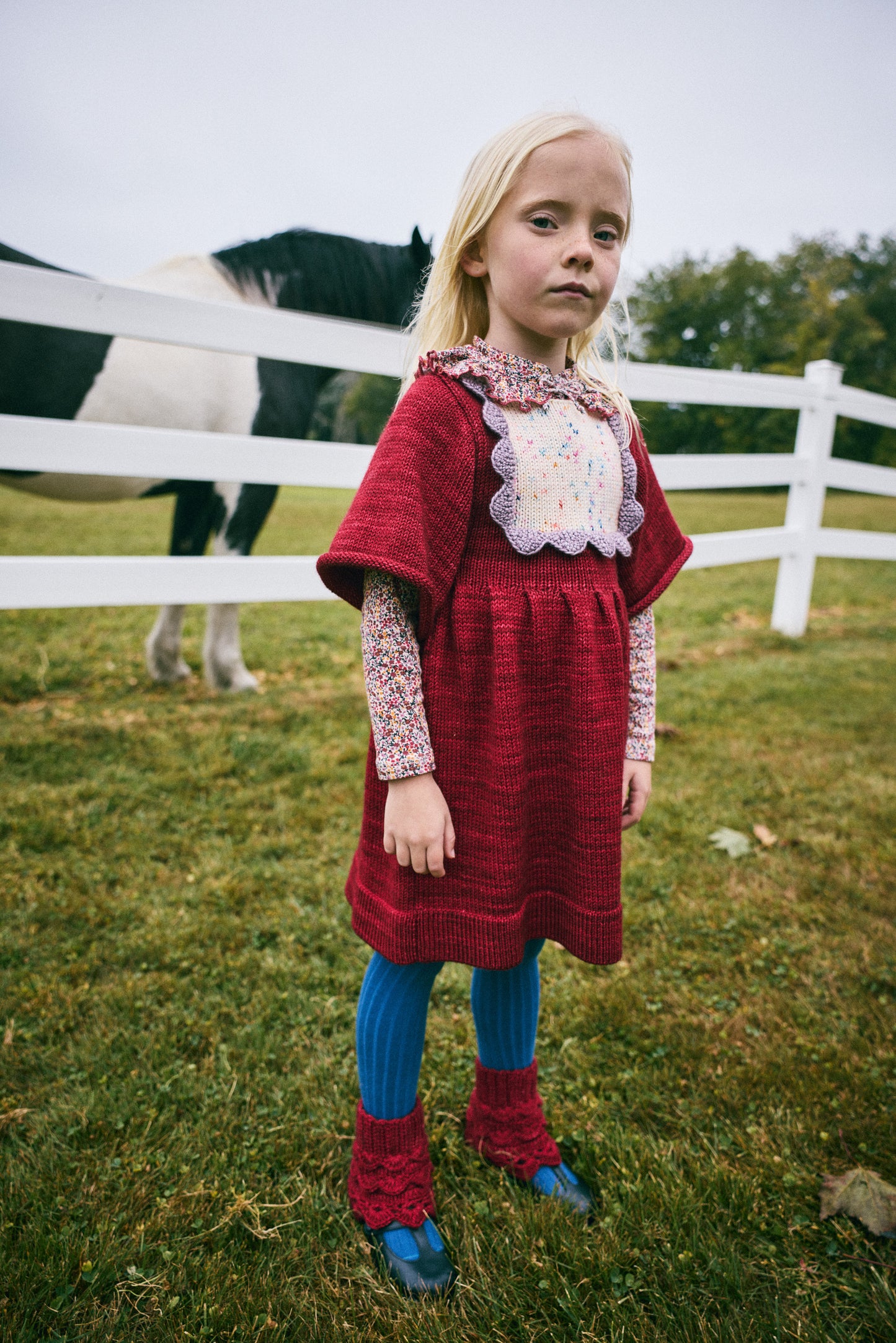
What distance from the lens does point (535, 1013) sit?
1457 millimetres

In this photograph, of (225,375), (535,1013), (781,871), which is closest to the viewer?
(535,1013)

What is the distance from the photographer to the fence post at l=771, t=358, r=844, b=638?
5.27 meters

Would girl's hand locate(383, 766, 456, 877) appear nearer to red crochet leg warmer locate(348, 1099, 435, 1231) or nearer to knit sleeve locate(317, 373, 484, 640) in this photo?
knit sleeve locate(317, 373, 484, 640)

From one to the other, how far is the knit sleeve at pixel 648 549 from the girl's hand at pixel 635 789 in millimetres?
270

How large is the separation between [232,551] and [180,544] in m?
0.34

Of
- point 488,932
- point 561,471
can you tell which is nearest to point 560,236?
→ point 561,471

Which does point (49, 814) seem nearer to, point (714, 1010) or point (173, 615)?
point (173, 615)

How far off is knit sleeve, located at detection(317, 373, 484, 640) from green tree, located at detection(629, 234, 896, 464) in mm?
18796

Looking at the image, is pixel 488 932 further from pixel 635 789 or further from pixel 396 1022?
pixel 635 789

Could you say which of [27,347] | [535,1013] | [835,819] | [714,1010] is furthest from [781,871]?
[27,347]

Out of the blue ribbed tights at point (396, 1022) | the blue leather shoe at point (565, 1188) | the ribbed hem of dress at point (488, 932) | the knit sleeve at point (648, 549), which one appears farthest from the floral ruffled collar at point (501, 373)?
the blue leather shoe at point (565, 1188)

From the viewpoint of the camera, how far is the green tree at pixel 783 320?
84.7ft

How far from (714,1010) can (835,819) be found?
4.12ft

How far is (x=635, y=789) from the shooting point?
4.62 feet
